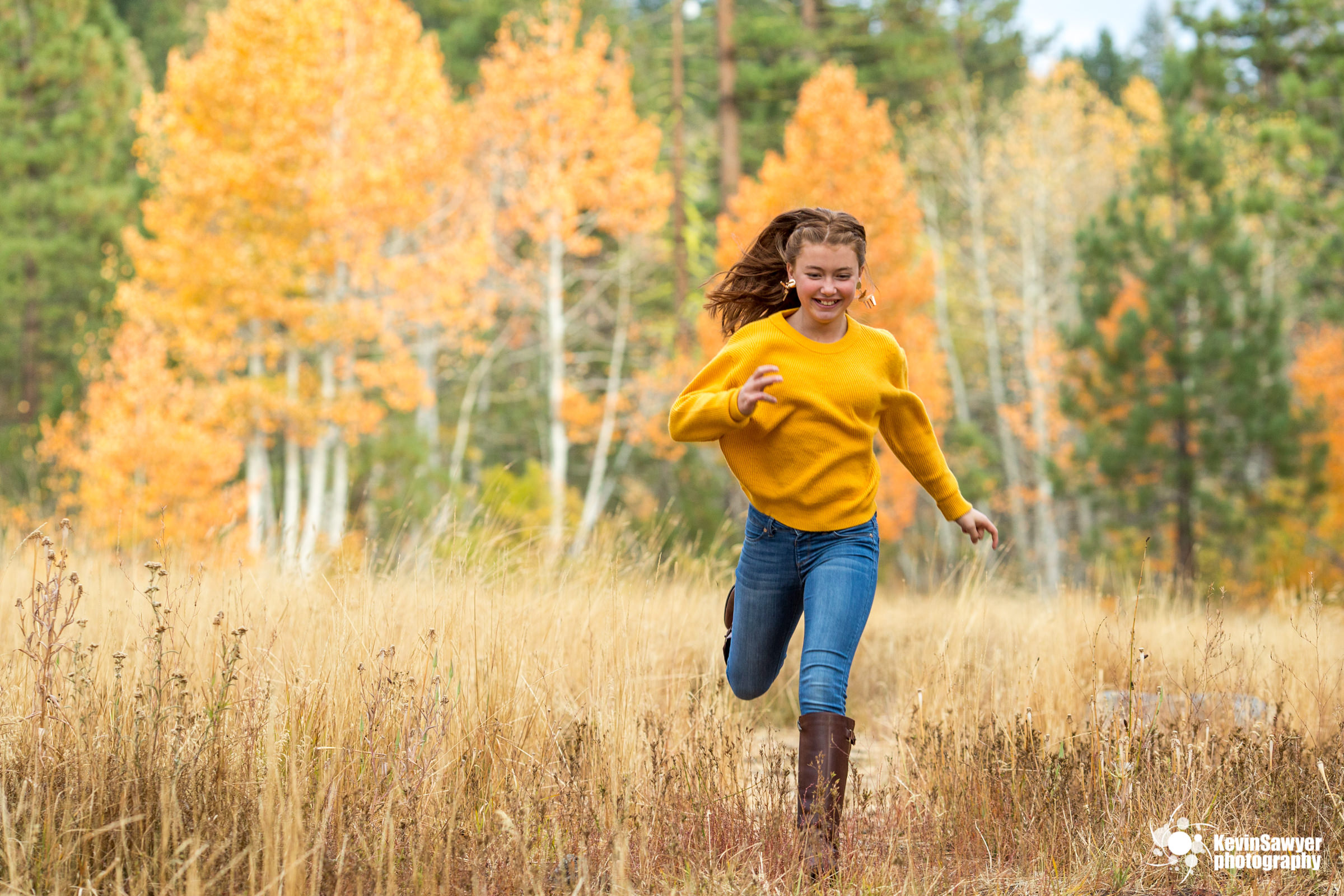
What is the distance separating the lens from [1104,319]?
17.1m

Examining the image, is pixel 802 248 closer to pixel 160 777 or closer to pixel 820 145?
pixel 160 777

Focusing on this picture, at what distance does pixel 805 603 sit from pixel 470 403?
59.7ft

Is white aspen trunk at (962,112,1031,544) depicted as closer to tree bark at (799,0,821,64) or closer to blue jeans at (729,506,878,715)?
tree bark at (799,0,821,64)

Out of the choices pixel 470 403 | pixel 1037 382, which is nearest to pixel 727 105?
pixel 470 403

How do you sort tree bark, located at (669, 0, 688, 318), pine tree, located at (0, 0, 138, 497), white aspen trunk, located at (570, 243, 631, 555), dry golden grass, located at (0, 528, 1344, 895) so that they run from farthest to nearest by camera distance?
tree bark, located at (669, 0, 688, 318) < pine tree, located at (0, 0, 138, 497) < white aspen trunk, located at (570, 243, 631, 555) < dry golden grass, located at (0, 528, 1344, 895)

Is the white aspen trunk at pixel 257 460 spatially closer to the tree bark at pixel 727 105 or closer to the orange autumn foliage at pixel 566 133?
the orange autumn foliage at pixel 566 133

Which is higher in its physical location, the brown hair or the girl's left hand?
the brown hair

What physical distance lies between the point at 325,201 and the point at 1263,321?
535 inches

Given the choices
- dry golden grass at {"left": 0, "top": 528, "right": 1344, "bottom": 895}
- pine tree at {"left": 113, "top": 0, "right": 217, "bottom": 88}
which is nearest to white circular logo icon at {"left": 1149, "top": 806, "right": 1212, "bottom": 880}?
dry golden grass at {"left": 0, "top": 528, "right": 1344, "bottom": 895}

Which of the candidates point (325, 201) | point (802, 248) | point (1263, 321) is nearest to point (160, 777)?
point (802, 248)

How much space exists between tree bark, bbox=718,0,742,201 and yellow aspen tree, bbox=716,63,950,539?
152 cm

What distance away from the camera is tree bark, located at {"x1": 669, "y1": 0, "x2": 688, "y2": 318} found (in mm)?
21219

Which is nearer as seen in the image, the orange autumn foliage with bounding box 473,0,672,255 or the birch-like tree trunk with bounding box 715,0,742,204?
the orange autumn foliage with bounding box 473,0,672,255

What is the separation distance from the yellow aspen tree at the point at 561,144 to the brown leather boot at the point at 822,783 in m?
15.0
